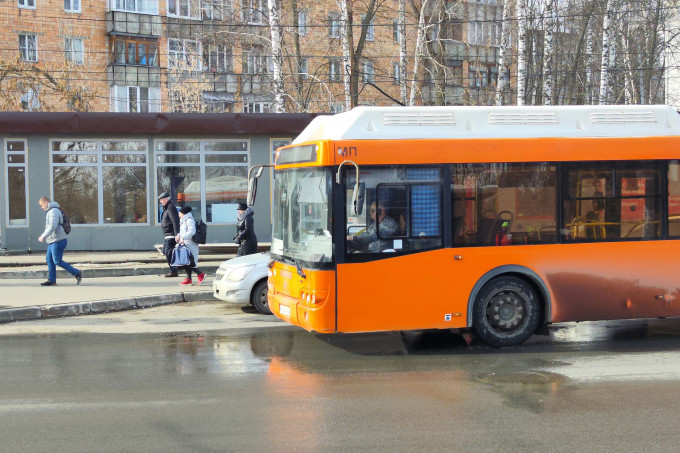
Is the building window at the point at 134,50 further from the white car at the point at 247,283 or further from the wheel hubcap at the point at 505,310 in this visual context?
the wheel hubcap at the point at 505,310

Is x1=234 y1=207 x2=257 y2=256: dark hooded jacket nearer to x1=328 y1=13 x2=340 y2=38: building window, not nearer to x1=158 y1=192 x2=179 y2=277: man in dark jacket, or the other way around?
x1=158 y1=192 x2=179 y2=277: man in dark jacket

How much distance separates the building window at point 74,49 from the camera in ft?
132

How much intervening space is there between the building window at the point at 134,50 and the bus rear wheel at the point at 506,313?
35.9m

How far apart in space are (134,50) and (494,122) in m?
35.9

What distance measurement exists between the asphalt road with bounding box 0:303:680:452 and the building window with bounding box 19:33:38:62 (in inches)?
1296

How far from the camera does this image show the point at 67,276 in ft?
57.5

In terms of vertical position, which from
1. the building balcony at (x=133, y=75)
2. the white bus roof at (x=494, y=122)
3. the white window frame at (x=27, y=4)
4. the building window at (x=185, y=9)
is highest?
the building window at (x=185, y=9)

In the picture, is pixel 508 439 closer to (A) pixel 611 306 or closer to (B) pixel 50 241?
(A) pixel 611 306

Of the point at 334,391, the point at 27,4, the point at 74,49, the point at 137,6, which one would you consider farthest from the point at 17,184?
the point at 137,6

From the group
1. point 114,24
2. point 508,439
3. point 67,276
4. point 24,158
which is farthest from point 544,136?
point 114,24

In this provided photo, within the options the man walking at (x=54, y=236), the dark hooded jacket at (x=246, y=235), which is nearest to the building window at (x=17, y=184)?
the man walking at (x=54, y=236)

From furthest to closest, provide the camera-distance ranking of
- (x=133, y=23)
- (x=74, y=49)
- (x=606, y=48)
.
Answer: (x=133, y=23), (x=74, y=49), (x=606, y=48)

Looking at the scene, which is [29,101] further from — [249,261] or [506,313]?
[506,313]

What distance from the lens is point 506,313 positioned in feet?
30.6
